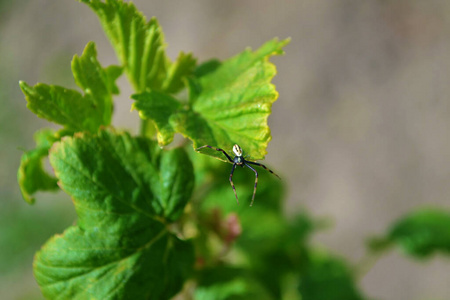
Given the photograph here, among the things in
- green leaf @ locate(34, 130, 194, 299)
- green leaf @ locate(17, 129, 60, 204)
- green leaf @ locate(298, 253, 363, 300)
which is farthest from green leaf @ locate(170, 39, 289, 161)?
green leaf @ locate(298, 253, 363, 300)

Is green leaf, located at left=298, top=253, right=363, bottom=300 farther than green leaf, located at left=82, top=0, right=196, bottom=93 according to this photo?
Yes

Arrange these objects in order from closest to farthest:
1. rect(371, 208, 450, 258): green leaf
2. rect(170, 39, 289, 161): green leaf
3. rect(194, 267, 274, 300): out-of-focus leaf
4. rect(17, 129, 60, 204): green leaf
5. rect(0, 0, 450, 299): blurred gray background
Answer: rect(170, 39, 289, 161): green leaf → rect(17, 129, 60, 204): green leaf → rect(194, 267, 274, 300): out-of-focus leaf → rect(371, 208, 450, 258): green leaf → rect(0, 0, 450, 299): blurred gray background

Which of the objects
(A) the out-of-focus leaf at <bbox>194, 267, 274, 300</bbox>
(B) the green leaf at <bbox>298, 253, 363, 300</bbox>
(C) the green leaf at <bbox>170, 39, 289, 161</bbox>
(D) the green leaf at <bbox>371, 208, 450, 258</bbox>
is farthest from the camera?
(D) the green leaf at <bbox>371, 208, 450, 258</bbox>

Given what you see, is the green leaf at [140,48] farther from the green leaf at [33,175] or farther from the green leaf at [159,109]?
the green leaf at [33,175]

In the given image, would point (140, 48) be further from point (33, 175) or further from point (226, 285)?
point (226, 285)

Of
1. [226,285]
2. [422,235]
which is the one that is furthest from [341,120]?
[226,285]

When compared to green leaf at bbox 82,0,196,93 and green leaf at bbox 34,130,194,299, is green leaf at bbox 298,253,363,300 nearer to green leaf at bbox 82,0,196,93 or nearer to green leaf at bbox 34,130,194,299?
green leaf at bbox 34,130,194,299

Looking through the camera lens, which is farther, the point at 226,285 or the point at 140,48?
the point at 226,285
